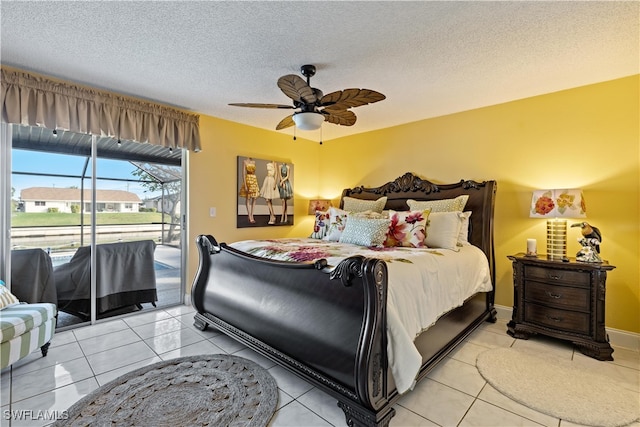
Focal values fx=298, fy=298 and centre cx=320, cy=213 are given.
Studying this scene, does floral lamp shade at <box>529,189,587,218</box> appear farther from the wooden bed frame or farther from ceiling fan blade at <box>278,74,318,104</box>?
ceiling fan blade at <box>278,74,318,104</box>

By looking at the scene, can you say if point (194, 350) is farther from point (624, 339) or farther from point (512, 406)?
point (624, 339)

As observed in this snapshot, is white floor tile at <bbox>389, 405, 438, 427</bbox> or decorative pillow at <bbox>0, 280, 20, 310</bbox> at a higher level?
decorative pillow at <bbox>0, 280, 20, 310</bbox>

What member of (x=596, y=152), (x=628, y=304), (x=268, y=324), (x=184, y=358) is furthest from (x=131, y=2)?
(x=628, y=304)

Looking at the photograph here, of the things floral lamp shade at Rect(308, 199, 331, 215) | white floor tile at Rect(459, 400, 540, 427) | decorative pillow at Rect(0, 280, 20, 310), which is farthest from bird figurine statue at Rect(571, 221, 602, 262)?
decorative pillow at Rect(0, 280, 20, 310)

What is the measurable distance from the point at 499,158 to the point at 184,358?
3.66 metres

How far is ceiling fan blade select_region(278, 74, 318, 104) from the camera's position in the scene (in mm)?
1972

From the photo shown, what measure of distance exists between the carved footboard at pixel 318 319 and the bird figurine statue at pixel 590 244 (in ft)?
7.13

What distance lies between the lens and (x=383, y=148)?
4320 millimetres

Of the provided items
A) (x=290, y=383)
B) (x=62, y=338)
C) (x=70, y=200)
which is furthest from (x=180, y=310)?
(x=290, y=383)

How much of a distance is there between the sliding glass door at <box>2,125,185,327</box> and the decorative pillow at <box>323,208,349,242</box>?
1.86m

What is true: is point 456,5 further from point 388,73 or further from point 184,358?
point 184,358

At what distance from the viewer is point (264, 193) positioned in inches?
174

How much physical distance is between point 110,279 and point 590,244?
15.3 feet

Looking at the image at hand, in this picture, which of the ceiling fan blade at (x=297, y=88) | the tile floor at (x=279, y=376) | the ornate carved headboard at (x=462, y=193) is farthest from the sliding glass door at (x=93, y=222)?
the ornate carved headboard at (x=462, y=193)
